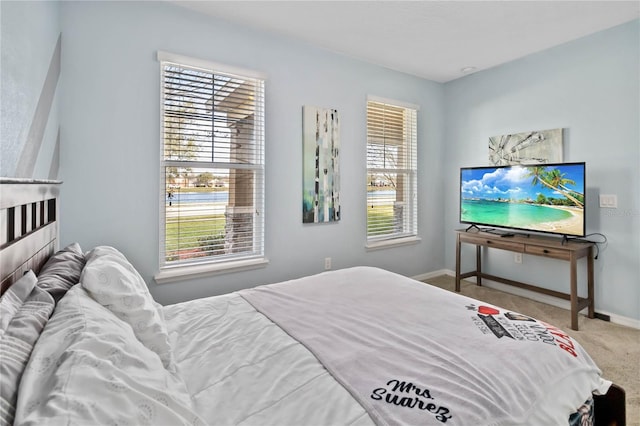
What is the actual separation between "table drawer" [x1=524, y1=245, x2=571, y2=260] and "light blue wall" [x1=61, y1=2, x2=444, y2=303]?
149cm

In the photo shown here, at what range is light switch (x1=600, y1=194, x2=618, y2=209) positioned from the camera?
2.94 meters

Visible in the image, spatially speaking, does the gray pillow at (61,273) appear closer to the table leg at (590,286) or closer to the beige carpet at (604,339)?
the beige carpet at (604,339)

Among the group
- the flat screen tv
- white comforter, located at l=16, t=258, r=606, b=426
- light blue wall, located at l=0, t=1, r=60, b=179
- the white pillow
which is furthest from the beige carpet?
light blue wall, located at l=0, t=1, r=60, b=179

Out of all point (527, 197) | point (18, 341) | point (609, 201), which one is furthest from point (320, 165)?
point (18, 341)

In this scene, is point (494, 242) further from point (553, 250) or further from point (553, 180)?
point (553, 180)

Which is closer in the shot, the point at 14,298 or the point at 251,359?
the point at 14,298

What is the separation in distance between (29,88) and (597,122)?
428cm

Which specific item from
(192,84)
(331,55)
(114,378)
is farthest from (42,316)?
(331,55)

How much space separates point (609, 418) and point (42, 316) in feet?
6.55

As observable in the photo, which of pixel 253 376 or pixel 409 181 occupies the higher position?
pixel 409 181

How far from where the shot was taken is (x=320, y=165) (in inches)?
131

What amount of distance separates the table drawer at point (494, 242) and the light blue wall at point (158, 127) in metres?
0.99

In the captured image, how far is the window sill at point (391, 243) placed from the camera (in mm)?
3756

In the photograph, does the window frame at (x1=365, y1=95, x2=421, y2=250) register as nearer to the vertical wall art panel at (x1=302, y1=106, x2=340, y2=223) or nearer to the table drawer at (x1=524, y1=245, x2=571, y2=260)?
the vertical wall art panel at (x1=302, y1=106, x2=340, y2=223)
